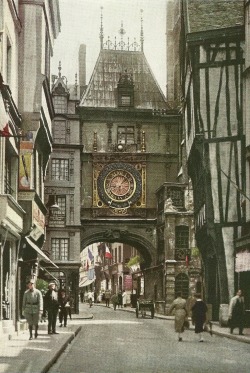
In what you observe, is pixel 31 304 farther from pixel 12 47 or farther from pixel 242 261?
pixel 242 261

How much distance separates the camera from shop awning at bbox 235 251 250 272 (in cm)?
3005

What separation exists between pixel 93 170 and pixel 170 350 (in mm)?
37151

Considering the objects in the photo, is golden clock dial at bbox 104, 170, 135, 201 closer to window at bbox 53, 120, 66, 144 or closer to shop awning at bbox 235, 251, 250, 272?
window at bbox 53, 120, 66, 144

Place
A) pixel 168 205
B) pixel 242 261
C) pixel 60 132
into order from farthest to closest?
1. pixel 60 132
2. pixel 168 205
3. pixel 242 261

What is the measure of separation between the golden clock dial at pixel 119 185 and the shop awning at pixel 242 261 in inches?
1000

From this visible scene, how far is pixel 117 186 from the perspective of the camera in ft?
187

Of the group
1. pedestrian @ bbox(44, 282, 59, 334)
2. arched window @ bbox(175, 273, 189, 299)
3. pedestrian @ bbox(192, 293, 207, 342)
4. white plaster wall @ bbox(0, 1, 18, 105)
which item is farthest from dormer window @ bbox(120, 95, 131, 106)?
pedestrian @ bbox(192, 293, 207, 342)

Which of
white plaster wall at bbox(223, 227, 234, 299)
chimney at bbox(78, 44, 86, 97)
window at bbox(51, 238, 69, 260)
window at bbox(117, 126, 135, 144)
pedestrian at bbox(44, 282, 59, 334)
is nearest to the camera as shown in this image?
pedestrian at bbox(44, 282, 59, 334)

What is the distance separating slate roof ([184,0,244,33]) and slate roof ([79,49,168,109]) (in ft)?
73.3

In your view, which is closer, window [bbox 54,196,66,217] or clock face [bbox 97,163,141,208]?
window [bbox 54,196,66,217]

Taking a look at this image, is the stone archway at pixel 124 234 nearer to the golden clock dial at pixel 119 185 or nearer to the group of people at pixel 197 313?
the golden clock dial at pixel 119 185

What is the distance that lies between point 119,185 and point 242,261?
26.6 meters

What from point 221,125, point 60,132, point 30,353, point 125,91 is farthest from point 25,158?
point 125,91

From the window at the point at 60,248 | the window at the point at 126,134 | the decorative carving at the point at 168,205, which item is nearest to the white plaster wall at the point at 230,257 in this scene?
the decorative carving at the point at 168,205
